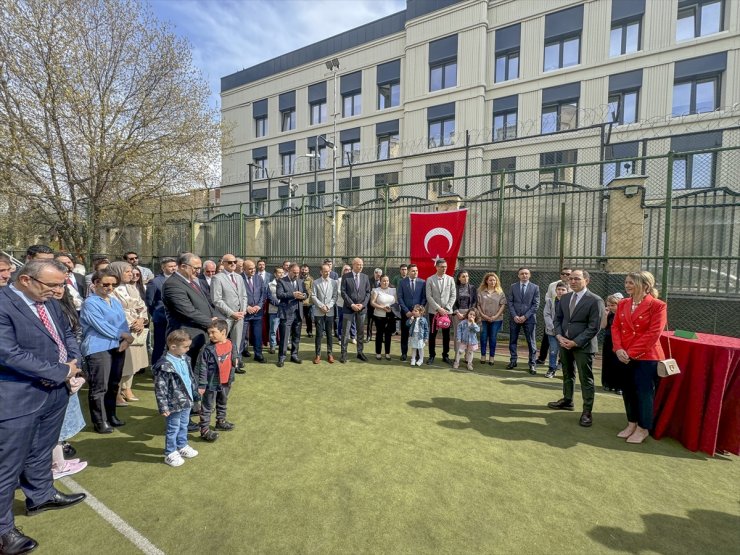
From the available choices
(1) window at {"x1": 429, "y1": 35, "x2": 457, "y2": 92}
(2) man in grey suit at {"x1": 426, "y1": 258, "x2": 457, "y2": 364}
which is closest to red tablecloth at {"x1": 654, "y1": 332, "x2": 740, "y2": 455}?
(2) man in grey suit at {"x1": 426, "y1": 258, "x2": 457, "y2": 364}

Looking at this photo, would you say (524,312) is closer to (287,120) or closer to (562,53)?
(562,53)

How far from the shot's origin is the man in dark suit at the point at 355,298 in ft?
24.3

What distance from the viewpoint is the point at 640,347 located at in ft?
13.6

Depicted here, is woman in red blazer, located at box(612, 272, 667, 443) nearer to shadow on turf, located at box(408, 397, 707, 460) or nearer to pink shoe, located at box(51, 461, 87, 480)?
shadow on turf, located at box(408, 397, 707, 460)

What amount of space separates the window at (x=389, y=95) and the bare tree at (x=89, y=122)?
14667 millimetres

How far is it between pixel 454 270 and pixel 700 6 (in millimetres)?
18685

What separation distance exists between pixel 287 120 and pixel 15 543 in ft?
104

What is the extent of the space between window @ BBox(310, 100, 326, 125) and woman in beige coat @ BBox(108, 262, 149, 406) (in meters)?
25.6

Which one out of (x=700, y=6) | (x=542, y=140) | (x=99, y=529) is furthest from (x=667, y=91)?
(x=99, y=529)

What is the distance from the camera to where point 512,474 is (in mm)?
3539

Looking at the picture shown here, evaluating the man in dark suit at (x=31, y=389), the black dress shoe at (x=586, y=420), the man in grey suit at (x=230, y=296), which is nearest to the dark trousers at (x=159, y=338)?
the man in grey suit at (x=230, y=296)

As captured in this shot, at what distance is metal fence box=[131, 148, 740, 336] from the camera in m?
7.89

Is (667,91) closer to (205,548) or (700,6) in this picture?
(700,6)

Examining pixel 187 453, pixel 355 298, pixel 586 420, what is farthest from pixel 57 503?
pixel 586 420
